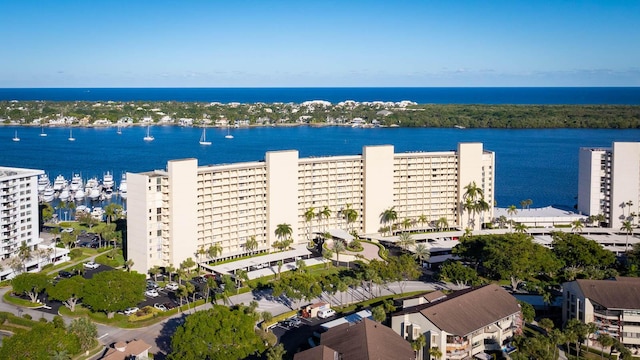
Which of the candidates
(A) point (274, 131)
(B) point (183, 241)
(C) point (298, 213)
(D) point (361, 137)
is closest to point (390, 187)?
(C) point (298, 213)

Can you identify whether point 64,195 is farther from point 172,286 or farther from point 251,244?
point 172,286

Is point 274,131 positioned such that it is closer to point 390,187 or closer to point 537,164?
point 537,164

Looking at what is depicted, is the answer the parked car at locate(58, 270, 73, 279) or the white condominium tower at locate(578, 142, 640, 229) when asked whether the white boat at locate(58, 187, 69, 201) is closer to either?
the parked car at locate(58, 270, 73, 279)

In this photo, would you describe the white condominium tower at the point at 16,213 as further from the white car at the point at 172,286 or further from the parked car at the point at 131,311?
the parked car at the point at 131,311

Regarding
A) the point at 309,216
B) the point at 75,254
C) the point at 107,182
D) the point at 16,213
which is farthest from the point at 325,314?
the point at 107,182

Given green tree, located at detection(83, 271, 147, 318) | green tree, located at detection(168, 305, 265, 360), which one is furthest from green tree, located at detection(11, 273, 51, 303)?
green tree, located at detection(168, 305, 265, 360)

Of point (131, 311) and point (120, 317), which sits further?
point (131, 311)

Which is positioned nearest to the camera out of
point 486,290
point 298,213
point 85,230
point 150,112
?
point 486,290
